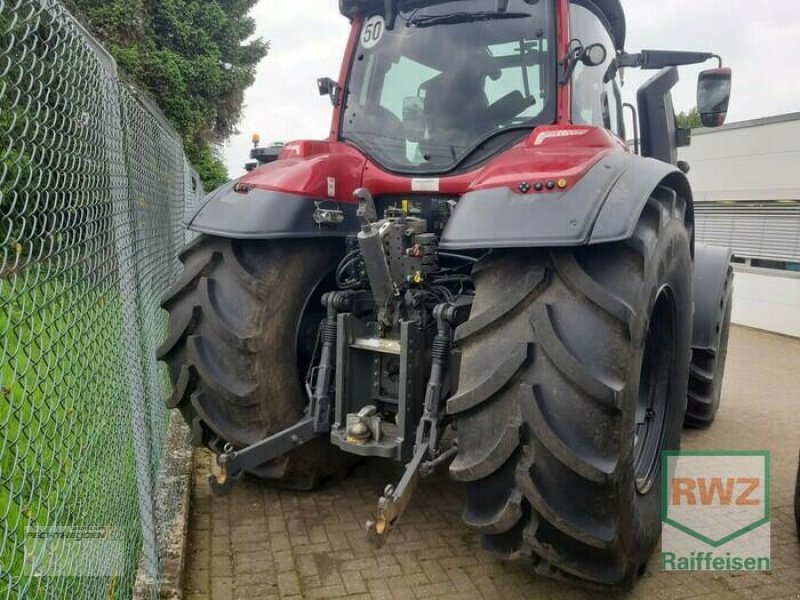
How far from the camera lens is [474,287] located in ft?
9.57

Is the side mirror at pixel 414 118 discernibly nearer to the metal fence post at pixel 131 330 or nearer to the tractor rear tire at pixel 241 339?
the tractor rear tire at pixel 241 339

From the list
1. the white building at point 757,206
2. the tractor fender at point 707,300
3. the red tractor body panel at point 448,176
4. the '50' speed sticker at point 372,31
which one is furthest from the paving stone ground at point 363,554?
the white building at point 757,206

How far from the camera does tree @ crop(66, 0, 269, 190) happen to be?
48.8ft

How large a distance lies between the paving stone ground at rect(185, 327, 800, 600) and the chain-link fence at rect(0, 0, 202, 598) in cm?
32

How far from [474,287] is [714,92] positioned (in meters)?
1.86

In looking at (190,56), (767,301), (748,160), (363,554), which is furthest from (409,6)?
(190,56)

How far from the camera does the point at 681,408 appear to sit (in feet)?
10.5

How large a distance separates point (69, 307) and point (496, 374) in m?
1.45

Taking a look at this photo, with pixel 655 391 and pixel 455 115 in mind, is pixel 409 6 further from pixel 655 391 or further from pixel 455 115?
pixel 655 391

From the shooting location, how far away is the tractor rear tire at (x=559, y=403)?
220cm

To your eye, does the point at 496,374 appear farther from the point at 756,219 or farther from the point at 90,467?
the point at 756,219

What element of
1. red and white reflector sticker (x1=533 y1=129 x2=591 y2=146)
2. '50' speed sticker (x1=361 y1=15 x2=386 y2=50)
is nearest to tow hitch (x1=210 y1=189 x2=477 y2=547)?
red and white reflector sticker (x1=533 y1=129 x2=591 y2=146)

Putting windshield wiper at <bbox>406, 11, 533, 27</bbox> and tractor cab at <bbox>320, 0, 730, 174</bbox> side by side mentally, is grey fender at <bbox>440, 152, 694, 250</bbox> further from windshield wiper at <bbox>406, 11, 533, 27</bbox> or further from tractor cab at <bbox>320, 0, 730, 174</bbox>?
windshield wiper at <bbox>406, 11, 533, 27</bbox>

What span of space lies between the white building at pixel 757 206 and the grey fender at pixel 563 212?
884cm
